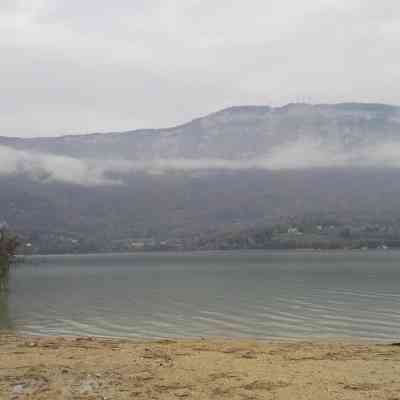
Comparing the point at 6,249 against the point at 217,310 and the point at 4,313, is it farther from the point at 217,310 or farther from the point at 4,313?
the point at 217,310

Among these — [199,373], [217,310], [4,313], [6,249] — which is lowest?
[4,313]

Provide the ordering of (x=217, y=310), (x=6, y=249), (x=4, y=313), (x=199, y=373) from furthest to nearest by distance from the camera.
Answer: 1. (x=6, y=249)
2. (x=4, y=313)
3. (x=217, y=310)
4. (x=199, y=373)

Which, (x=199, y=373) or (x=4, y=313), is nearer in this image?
(x=199, y=373)

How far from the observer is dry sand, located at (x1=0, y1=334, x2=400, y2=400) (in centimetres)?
1415

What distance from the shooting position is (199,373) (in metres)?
16.3

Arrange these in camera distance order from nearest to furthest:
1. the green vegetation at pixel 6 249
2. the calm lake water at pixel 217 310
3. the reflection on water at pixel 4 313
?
the calm lake water at pixel 217 310
the reflection on water at pixel 4 313
the green vegetation at pixel 6 249

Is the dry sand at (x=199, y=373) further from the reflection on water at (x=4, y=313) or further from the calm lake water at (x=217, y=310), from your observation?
the reflection on water at (x=4, y=313)

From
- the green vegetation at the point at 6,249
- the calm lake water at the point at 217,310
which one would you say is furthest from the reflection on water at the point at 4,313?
the green vegetation at the point at 6,249

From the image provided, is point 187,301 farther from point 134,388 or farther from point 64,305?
point 134,388

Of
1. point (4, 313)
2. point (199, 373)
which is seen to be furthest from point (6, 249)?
point (199, 373)

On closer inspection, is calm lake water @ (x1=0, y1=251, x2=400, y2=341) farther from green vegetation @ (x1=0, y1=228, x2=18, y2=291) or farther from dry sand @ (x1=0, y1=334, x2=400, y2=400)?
dry sand @ (x1=0, y1=334, x2=400, y2=400)

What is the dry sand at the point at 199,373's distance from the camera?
46.4ft

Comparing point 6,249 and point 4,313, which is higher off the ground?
point 6,249

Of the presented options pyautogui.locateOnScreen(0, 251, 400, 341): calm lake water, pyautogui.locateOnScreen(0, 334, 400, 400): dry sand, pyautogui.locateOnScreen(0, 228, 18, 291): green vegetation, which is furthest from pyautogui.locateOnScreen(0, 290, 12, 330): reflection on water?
pyautogui.locateOnScreen(0, 334, 400, 400): dry sand
